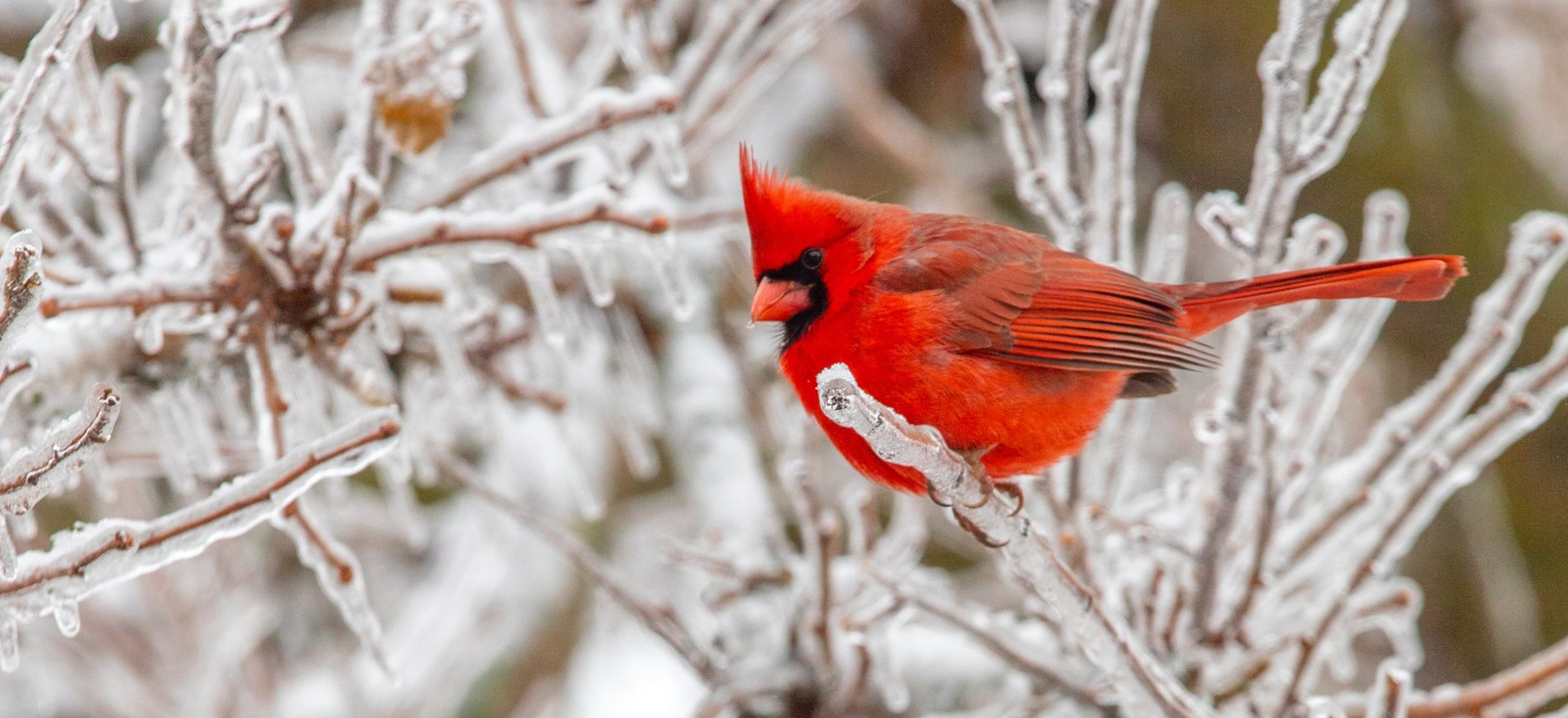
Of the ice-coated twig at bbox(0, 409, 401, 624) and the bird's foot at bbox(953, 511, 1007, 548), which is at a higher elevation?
the ice-coated twig at bbox(0, 409, 401, 624)

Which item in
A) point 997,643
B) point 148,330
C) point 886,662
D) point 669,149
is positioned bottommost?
point 886,662

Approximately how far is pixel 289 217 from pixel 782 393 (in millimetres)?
1748

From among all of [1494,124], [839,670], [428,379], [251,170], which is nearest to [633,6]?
[428,379]

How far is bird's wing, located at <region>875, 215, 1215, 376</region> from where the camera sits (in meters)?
2.75

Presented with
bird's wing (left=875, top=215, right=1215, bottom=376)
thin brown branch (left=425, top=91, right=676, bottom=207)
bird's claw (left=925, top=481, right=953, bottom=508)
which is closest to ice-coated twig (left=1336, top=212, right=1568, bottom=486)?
bird's wing (left=875, top=215, right=1215, bottom=376)

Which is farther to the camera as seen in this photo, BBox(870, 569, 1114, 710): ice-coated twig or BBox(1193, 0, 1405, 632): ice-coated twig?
BBox(870, 569, 1114, 710): ice-coated twig

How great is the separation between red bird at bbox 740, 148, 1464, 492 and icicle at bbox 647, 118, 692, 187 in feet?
0.73

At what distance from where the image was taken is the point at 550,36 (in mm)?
4734

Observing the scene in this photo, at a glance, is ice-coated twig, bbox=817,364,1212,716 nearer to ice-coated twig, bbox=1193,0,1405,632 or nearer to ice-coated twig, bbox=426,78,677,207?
ice-coated twig, bbox=1193,0,1405,632

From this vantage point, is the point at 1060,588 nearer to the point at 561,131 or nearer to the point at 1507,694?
the point at 1507,694

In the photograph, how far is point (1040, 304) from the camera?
290 cm

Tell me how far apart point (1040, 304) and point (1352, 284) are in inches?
23.2

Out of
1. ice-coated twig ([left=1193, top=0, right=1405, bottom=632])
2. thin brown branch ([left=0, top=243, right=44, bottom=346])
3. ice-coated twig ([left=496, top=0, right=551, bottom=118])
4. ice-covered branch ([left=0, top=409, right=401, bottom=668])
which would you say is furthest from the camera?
ice-coated twig ([left=496, top=0, right=551, bottom=118])

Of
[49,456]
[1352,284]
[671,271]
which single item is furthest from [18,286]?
[1352,284]
